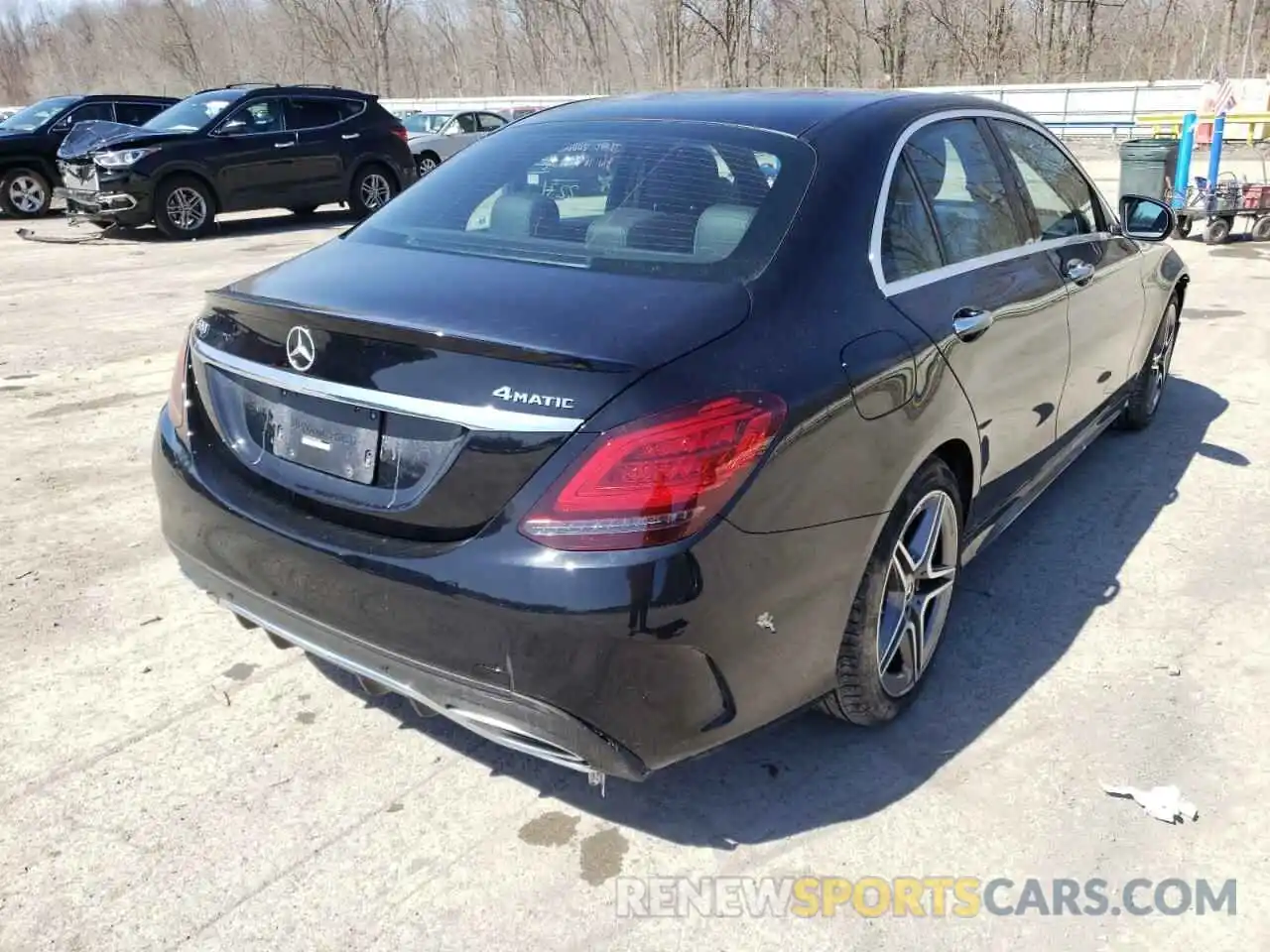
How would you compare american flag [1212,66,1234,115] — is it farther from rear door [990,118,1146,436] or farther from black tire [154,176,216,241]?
black tire [154,176,216,241]

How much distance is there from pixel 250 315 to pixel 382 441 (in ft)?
2.06

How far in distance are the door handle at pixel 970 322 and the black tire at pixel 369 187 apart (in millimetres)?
13142

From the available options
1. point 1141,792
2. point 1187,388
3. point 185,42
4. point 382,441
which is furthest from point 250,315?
point 185,42

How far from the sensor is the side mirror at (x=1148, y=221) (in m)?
4.64

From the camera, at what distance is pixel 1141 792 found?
2.72m

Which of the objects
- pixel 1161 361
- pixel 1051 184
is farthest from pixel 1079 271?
pixel 1161 361

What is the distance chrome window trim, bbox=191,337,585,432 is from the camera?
2090mm

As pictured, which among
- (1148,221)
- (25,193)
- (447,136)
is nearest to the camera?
(1148,221)

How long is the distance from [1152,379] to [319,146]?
40.0 ft

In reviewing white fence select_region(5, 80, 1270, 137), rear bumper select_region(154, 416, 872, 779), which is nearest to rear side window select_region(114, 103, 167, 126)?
white fence select_region(5, 80, 1270, 137)

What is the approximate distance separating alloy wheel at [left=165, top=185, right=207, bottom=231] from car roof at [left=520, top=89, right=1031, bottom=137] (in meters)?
11.4

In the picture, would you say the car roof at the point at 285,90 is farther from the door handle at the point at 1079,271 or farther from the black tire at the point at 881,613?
the black tire at the point at 881,613

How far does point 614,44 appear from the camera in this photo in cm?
5497

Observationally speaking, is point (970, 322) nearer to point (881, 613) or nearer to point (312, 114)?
point (881, 613)
